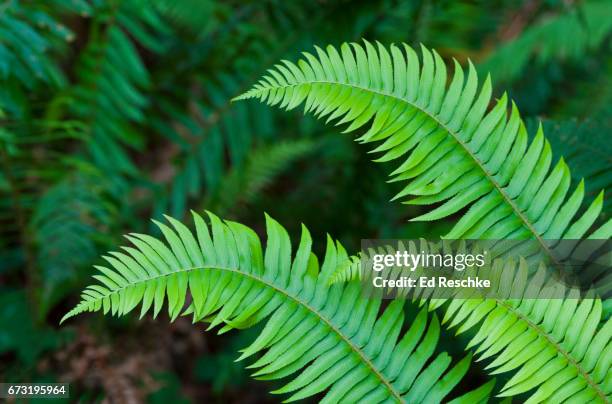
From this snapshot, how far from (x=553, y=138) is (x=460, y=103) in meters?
0.45

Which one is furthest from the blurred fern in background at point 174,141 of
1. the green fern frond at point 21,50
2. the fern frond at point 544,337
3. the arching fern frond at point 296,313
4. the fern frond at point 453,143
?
the arching fern frond at point 296,313

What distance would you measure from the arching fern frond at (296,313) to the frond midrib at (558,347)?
128 mm

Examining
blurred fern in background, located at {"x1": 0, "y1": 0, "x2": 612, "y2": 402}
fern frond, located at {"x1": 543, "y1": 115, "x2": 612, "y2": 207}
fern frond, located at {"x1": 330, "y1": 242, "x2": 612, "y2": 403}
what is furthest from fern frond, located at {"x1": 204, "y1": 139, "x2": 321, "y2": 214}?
fern frond, located at {"x1": 330, "y1": 242, "x2": 612, "y2": 403}

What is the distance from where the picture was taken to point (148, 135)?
10.8 ft

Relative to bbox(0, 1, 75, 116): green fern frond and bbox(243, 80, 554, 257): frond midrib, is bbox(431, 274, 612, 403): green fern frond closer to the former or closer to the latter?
bbox(243, 80, 554, 257): frond midrib

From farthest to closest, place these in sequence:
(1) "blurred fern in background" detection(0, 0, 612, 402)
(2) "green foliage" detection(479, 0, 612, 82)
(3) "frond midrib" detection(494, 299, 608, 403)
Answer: (2) "green foliage" detection(479, 0, 612, 82) < (1) "blurred fern in background" detection(0, 0, 612, 402) < (3) "frond midrib" detection(494, 299, 608, 403)

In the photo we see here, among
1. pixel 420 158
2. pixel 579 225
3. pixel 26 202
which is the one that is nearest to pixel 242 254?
pixel 420 158

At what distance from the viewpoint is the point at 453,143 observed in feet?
3.67

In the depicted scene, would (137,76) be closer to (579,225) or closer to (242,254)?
(242,254)

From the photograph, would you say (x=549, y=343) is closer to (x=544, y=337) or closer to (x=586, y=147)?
(x=544, y=337)

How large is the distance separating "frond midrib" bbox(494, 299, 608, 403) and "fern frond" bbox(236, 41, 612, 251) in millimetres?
145

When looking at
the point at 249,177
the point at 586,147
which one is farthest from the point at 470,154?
the point at 249,177

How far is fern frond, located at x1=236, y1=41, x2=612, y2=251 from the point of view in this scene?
1094 millimetres

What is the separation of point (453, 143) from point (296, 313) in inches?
16.9
